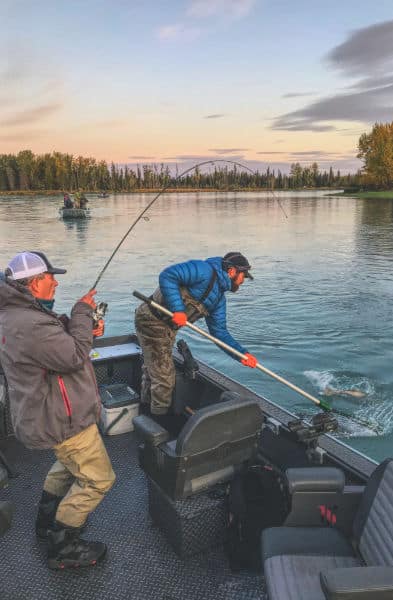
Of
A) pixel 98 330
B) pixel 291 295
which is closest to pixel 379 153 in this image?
pixel 291 295

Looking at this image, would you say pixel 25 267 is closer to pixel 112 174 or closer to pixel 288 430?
pixel 288 430

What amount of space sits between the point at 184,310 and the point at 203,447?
174 centimetres

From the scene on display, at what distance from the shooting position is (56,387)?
2.62 m

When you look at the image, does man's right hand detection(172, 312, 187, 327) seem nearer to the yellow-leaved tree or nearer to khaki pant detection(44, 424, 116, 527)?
khaki pant detection(44, 424, 116, 527)

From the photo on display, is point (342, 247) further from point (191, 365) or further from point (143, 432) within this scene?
point (143, 432)

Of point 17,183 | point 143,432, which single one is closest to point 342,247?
point 143,432

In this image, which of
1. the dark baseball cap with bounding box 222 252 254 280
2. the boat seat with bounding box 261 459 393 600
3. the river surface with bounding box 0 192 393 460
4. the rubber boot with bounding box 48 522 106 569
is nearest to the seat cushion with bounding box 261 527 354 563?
the boat seat with bounding box 261 459 393 600

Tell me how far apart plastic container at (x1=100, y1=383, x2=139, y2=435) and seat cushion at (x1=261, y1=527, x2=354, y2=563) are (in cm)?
229

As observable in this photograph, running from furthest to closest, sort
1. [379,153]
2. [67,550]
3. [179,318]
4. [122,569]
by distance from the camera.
Answer: 1. [379,153]
2. [179,318]
3. [122,569]
4. [67,550]

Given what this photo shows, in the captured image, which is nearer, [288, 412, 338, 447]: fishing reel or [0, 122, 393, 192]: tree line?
[288, 412, 338, 447]: fishing reel

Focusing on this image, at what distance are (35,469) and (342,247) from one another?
25387mm

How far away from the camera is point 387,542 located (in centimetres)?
232

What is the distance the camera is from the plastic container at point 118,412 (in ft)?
15.5

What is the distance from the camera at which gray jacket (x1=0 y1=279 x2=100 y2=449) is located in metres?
2.48
